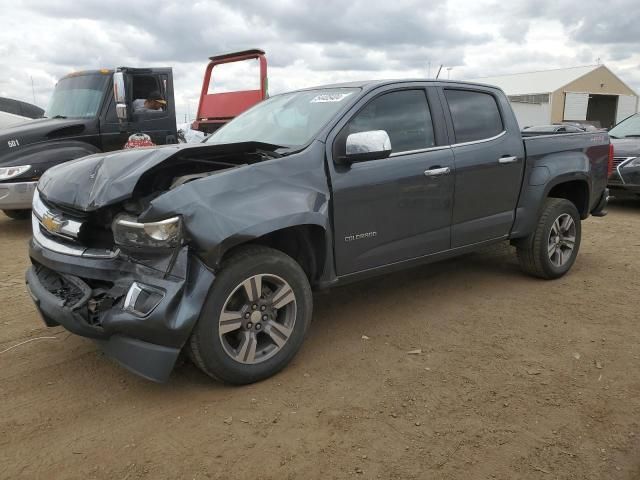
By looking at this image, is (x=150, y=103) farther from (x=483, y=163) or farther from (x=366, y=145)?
(x=366, y=145)

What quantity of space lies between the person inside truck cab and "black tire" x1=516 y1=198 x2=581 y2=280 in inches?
225

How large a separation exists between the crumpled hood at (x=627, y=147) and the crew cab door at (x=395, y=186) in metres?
6.63

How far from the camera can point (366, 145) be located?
11.7ft

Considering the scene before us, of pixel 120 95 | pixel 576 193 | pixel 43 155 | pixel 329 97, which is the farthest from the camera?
pixel 120 95

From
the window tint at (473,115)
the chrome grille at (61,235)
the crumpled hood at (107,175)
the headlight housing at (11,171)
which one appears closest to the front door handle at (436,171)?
the window tint at (473,115)

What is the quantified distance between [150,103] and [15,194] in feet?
7.80

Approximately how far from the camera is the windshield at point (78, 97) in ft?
26.2

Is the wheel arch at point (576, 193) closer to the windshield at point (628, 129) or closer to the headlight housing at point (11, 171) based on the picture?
the windshield at point (628, 129)

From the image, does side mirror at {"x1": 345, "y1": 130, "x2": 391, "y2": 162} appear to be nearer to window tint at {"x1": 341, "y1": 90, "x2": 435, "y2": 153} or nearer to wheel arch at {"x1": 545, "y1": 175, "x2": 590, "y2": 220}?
window tint at {"x1": 341, "y1": 90, "x2": 435, "y2": 153}

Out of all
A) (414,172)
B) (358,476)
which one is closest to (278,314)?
(358,476)

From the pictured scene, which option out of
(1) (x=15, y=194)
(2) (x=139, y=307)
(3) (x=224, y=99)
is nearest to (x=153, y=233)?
(2) (x=139, y=307)

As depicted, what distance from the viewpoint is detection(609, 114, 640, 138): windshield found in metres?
10.5

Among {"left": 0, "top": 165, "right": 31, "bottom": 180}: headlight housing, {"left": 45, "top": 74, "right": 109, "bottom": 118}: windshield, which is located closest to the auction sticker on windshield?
{"left": 0, "top": 165, "right": 31, "bottom": 180}: headlight housing

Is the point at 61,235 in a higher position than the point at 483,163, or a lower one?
lower
